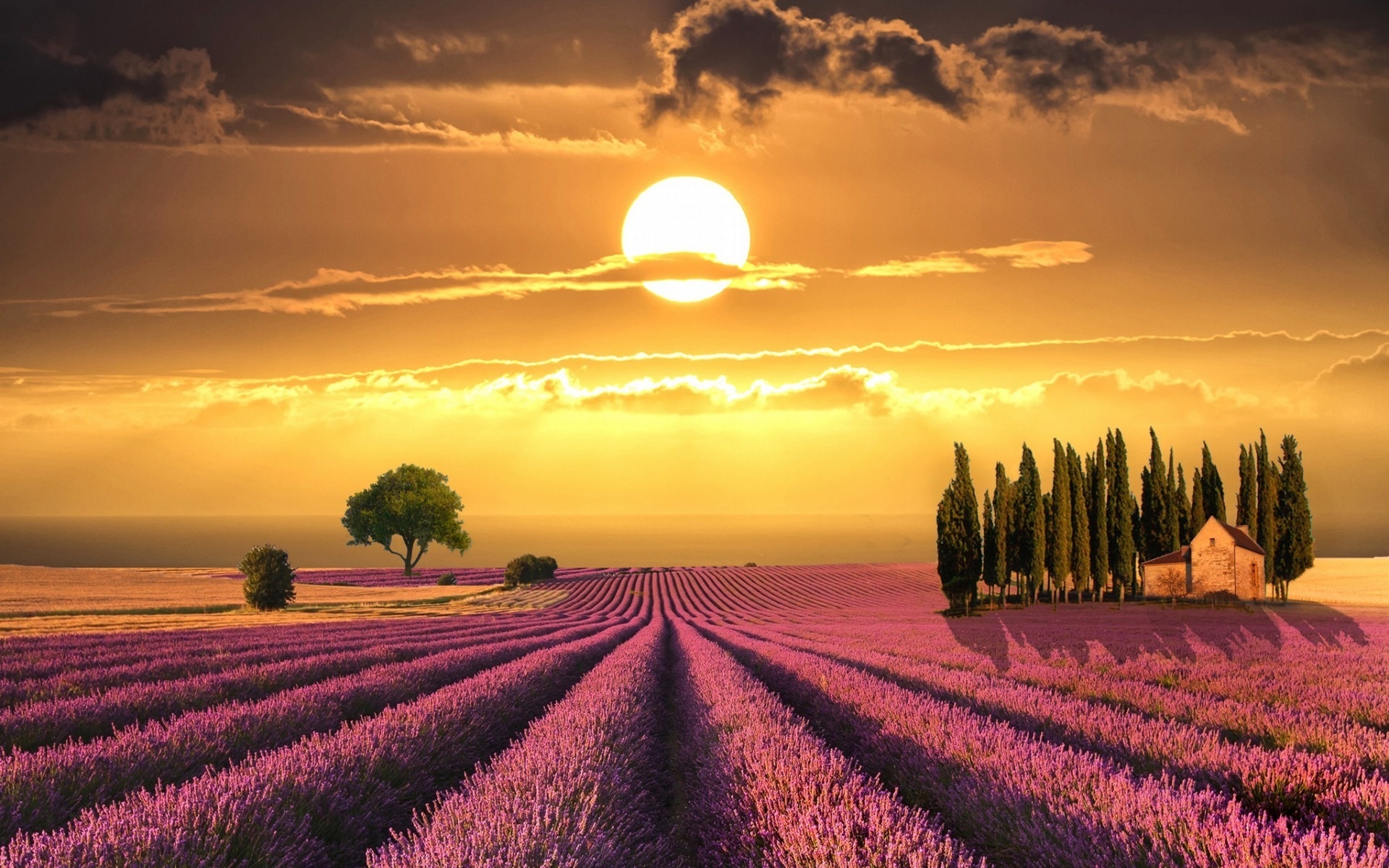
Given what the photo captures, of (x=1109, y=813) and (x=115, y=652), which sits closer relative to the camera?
(x=1109, y=813)

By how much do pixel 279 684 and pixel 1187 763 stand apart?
10640 millimetres

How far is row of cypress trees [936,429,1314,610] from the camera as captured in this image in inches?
1572

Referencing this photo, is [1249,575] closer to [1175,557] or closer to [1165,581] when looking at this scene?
[1175,557]

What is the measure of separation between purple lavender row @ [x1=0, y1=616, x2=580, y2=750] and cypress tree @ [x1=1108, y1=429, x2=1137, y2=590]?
4271cm

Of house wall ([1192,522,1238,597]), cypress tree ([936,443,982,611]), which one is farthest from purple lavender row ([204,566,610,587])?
house wall ([1192,522,1238,597])

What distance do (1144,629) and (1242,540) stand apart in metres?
26.4

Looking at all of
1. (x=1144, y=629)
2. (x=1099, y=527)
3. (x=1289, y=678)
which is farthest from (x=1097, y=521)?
(x=1289, y=678)

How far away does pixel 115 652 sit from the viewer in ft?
46.4

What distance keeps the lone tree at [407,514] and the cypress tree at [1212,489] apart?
57.4 m

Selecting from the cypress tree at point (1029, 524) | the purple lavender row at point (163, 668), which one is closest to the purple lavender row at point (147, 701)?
the purple lavender row at point (163, 668)

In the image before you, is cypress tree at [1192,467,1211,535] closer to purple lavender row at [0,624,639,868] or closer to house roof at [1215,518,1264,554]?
house roof at [1215,518,1264,554]

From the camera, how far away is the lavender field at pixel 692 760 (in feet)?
12.9

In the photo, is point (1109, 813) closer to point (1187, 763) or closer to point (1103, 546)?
point (1187, 763)

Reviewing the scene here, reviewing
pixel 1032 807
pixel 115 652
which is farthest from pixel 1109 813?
pixel 115 652
